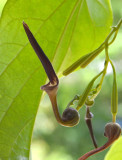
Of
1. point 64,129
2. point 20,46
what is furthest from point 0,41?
point 64,129

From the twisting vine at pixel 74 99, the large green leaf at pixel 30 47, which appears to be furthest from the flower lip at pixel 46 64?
the large green leaf at pixel 30 47

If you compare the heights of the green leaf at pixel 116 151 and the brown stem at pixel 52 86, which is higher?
the brown stem at pixel 52 86

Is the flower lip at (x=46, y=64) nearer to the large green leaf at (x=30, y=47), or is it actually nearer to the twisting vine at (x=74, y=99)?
the twisting vine at (x=74, y=99)

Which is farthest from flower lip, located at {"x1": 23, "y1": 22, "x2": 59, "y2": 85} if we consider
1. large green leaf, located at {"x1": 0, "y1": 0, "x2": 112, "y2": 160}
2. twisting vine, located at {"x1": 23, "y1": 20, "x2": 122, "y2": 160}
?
large green leaf, located at {"x1": 0, "y1": 0, "x2": 112, "y2": 160}

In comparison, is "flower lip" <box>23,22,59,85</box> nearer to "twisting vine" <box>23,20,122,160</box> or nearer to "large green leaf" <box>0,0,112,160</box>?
"twisting vine" <box>23,20,122,160</box>

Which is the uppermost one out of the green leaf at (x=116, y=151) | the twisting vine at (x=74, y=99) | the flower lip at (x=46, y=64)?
the flower lip at (x=46, y=64)

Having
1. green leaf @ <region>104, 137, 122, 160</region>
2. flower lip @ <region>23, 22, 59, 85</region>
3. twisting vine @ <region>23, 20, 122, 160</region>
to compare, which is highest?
flower lip @ <region>23, 22, 59, 85</region>

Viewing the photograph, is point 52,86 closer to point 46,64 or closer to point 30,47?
point 46,64

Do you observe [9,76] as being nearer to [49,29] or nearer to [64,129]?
[49,29]
